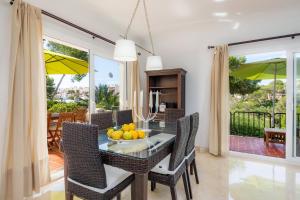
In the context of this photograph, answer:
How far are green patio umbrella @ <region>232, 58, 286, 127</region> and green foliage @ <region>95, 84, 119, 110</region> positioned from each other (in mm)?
3453

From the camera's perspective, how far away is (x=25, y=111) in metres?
2.12

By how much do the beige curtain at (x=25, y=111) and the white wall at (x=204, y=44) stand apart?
288 cm

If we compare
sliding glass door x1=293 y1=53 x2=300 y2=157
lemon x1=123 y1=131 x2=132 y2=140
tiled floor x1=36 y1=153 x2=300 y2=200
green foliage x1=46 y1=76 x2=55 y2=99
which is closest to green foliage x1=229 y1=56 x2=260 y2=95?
sliding glass door x1=293 y1=53 x2=300 y2=157

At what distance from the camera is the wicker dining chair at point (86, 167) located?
1.42 metres

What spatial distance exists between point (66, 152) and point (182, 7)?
9.65 feet

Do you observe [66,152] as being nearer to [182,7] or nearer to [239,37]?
[182,7]

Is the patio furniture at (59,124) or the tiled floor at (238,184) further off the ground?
the patio furniture at (59,124)

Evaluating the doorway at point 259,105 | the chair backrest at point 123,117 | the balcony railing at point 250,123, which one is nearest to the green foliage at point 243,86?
the doorway at point 259,105

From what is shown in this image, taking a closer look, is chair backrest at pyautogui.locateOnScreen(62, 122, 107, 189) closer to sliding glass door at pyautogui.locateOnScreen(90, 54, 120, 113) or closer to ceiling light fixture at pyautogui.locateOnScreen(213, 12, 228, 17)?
sliding glass door at pyautogui.locateOnScreen(90, 54, 120, 113)

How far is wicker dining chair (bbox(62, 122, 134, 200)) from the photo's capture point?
56.1 inches

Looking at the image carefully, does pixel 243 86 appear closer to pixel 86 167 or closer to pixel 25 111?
pixel 86 167

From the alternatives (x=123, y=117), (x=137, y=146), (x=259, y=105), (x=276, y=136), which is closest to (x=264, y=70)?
(x=259, y=105)

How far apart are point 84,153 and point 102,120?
3.87 feet

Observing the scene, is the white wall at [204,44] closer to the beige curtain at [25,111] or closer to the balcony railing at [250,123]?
the balcony railing at [250,123]
